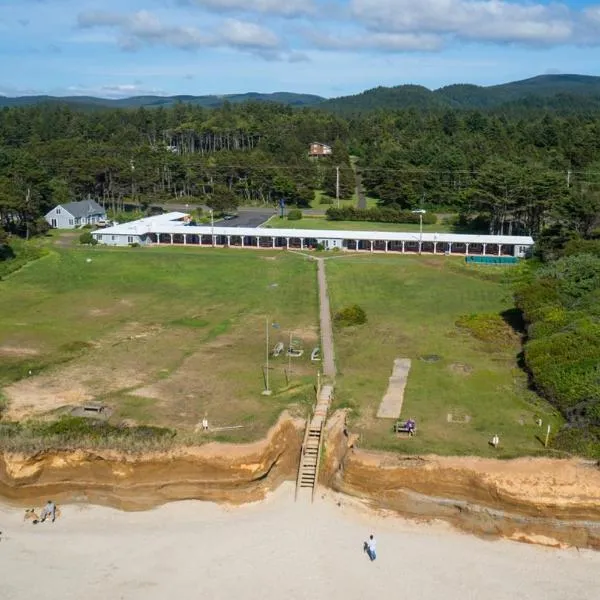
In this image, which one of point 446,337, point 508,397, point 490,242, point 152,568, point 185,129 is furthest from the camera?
point 185,129

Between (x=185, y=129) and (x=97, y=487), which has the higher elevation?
(x=185, y=129)

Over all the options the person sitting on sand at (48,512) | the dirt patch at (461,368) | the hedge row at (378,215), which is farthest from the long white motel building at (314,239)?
the person sitting on sand at (48,512)

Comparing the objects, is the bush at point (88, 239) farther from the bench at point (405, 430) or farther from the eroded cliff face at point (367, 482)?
the bench at point (405, 430)

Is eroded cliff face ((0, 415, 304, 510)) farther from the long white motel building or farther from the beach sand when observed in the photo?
the long white motel building

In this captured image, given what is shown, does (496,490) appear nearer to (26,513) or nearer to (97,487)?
(97,487)

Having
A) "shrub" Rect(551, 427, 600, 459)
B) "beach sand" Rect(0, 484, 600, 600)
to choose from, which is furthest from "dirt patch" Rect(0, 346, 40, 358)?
"shrub" Rect(551, 427, 600, 459)

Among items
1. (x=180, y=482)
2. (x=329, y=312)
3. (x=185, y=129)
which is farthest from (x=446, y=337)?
(x=185, y=129)
